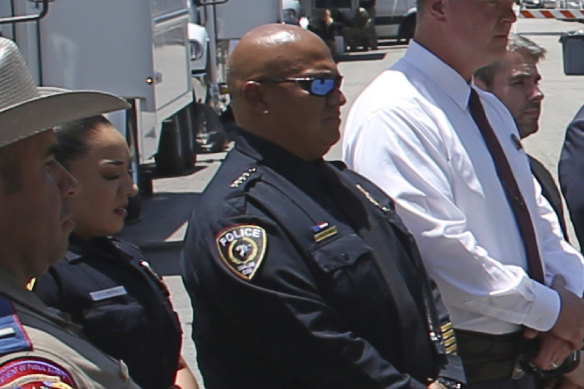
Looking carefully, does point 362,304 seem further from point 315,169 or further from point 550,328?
point 550,328


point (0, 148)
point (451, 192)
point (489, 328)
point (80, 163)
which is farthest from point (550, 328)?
point (0, 148)

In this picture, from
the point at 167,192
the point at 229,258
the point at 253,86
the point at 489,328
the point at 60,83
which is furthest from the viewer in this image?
the point at 167,192

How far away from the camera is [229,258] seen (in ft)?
8.05

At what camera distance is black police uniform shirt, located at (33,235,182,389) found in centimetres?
249

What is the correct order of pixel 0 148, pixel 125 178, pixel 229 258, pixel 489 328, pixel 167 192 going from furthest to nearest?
pixel 167 192 → pixel 489 328 → pixel 125 178 → pixel 229 258 → pixel 0 148

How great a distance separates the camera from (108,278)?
2.61 meters

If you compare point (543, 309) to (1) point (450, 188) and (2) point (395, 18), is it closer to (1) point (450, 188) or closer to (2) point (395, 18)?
(1) point (450, 188)

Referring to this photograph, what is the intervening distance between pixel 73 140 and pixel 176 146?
9.16 m

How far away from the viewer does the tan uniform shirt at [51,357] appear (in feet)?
4.99

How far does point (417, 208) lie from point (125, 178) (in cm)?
73

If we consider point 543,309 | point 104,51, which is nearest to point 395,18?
point 104,51

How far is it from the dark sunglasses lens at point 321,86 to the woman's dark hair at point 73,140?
55 centimetres

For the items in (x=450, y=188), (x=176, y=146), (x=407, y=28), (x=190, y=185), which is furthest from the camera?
(x=407, y=28)

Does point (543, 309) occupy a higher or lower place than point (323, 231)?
lower
